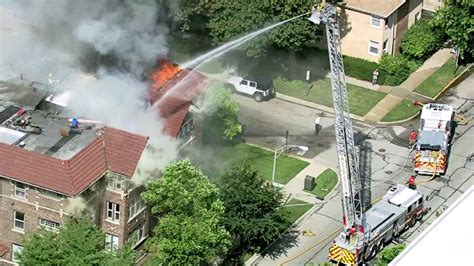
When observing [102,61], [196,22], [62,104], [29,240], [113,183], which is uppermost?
[196,22]

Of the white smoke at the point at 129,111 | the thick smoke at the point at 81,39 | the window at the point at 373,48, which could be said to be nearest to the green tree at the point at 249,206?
the white smoke at the point at 129,111

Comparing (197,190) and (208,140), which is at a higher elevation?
(208,140)

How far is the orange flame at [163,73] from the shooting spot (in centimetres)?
7520

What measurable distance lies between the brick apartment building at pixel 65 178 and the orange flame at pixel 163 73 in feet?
18.3

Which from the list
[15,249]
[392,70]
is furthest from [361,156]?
[15,249]

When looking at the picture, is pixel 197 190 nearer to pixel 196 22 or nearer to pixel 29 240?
pixel 29 240

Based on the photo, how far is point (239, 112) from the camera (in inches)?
3334

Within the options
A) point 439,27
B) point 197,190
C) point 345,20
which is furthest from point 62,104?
point 439,27

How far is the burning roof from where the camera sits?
70.9 m

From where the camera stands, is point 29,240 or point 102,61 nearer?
point 29,240

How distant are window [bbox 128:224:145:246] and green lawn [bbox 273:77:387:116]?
21722 millimetres

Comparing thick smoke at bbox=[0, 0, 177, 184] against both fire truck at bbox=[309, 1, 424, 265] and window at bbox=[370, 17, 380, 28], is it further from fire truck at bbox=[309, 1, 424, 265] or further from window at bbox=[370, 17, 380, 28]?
fire truck at bbox=[309, 1, 424, 265]

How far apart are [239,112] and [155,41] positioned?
7.84m

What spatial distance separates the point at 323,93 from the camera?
87.4m
